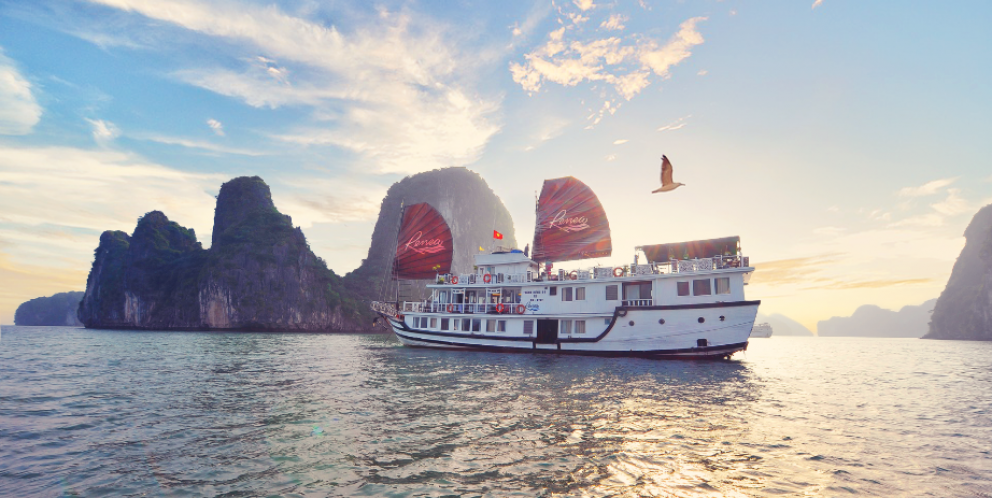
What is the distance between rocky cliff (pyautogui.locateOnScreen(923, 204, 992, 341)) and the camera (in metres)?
102

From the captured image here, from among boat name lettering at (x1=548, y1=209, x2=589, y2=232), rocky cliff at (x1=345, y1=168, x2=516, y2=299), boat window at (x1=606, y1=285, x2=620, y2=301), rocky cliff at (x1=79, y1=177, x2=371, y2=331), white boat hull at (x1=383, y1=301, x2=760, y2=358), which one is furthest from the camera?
rocky cliff at (x1=345, y1=168, x2=516, y2=299)

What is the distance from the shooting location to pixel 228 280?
289 ft

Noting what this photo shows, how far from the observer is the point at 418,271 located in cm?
3366

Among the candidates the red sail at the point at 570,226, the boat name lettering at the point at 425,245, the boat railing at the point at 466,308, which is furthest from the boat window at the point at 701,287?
the boat name lettering at the point at 425,245

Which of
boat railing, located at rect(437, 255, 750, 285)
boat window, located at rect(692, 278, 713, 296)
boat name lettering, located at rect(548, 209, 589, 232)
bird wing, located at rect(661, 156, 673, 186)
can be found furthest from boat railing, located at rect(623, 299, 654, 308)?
bird wing, located at rect(661, 156, 673, 186)

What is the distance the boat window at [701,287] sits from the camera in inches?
915

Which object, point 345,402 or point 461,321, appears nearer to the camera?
point 345,402

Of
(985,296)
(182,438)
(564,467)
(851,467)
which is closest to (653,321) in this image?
(851,467)

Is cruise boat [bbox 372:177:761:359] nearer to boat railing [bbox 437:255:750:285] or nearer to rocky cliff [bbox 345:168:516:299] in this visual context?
boat railing [bbox 437:255:750:285]

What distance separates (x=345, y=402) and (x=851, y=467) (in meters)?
11.1

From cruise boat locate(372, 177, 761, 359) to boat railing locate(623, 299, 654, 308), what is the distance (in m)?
0.06

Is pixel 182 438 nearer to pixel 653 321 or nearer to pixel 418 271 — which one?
pixel 653 321

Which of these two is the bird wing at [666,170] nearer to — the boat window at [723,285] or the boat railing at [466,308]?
the boat window at [723,285]

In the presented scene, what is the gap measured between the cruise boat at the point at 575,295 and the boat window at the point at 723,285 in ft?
0.16
